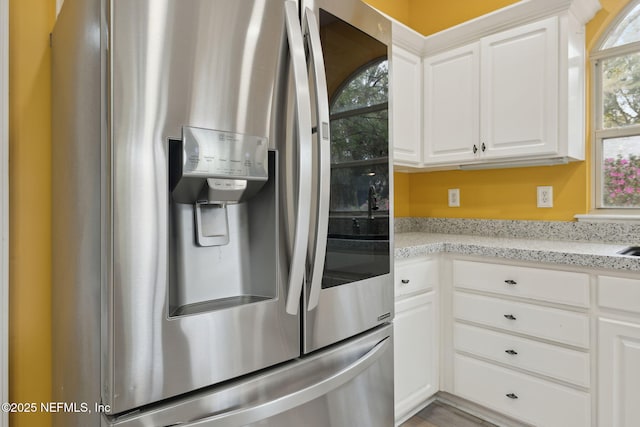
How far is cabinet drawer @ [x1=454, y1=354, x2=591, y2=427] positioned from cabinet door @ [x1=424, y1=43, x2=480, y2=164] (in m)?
1.21

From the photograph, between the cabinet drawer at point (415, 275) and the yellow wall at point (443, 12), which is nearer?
the cabinet drawer at point (415, 275)

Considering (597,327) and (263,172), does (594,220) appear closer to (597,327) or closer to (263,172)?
(597,327)

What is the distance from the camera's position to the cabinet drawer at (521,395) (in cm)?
174

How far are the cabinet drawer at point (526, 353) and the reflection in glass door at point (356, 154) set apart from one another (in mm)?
1019

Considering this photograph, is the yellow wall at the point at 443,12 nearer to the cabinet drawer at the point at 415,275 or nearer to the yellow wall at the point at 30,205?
the cabinet drawer at the point at 415,275

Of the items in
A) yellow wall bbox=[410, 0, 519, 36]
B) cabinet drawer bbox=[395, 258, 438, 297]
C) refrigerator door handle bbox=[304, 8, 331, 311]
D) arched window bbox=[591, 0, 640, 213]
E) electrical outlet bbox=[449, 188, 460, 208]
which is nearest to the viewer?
refrigerator door handle bbox=[304, 8, 331, 311]

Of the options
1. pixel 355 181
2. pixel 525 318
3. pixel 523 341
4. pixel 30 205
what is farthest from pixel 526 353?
pixel 30 205

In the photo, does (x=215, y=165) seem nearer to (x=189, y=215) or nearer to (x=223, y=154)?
(x=223, y=154)

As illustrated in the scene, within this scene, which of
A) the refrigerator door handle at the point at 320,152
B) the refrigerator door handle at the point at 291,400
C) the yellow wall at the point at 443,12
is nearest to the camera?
the refrigerator door handle at the point at 291,400

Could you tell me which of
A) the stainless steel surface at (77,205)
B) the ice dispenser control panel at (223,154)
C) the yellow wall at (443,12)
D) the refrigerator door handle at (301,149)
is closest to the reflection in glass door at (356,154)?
the refrigerator door handle at (301,149)

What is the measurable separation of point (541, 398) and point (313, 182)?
1.63 metres

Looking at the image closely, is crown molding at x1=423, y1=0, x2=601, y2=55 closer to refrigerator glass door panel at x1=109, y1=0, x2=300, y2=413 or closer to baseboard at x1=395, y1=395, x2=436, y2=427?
refrigerator glass door panel at x1=109, y1=0, x2=300, y2=413

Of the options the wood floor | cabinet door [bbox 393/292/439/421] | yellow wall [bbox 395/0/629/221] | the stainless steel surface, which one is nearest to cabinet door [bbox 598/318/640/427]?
the wood floor

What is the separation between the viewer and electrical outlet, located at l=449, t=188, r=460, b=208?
2758 millimetres
